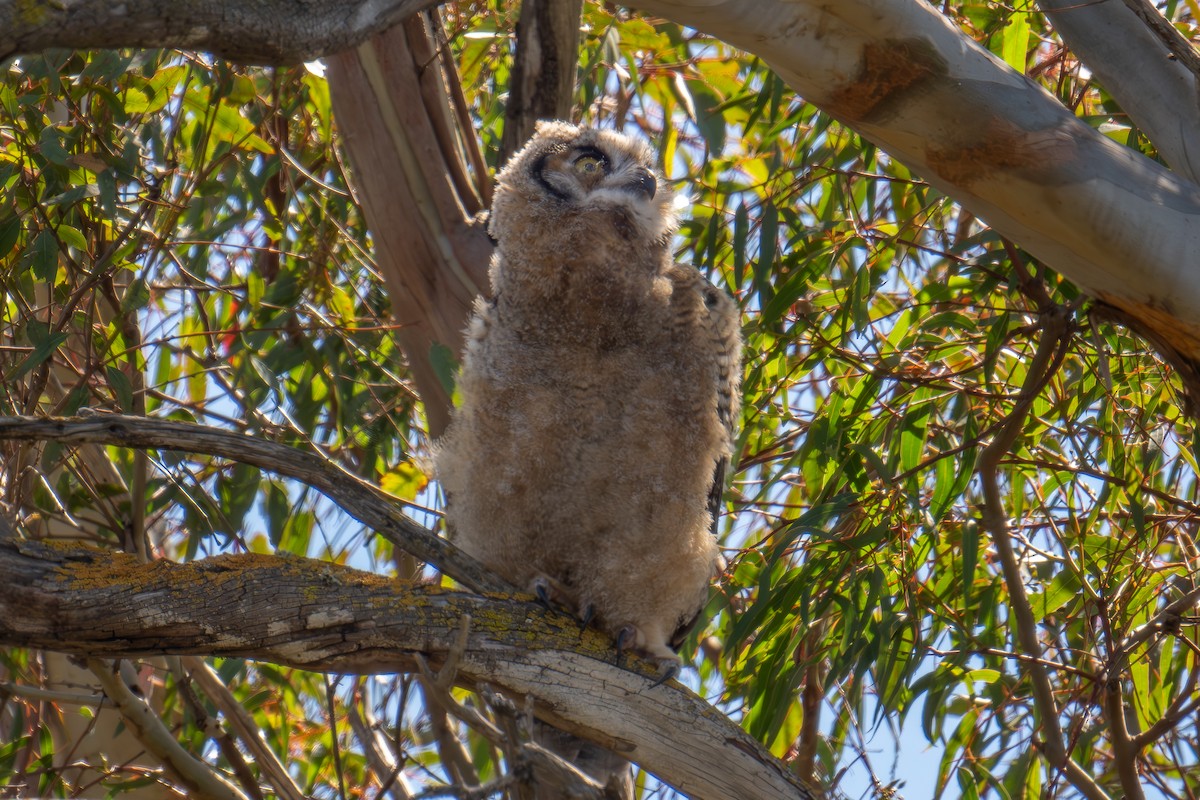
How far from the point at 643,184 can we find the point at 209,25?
1.18 m

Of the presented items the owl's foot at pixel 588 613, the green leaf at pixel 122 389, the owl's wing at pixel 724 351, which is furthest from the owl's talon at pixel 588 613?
the green leaf at pixel 122 389

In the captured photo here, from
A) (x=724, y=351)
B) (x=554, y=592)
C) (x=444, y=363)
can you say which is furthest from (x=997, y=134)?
(x=444, y=363)

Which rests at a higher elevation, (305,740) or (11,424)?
(305,740)

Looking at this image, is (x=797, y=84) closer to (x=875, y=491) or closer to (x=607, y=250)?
(x=607, y=250)

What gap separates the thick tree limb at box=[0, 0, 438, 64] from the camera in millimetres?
1180

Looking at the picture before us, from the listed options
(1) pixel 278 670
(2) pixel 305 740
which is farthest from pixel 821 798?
(2) pixel 305 740

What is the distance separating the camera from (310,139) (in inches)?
147

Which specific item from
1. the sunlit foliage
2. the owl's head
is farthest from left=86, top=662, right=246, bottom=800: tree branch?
the owl's head

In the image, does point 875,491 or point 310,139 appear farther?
point 310,139

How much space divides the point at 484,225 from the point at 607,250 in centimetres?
53

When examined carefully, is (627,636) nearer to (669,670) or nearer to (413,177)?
(669,670)

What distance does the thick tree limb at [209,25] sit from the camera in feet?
3.87

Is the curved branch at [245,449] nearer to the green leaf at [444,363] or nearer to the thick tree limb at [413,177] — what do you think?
the green leaf at [444,363]

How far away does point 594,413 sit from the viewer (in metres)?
2.20
